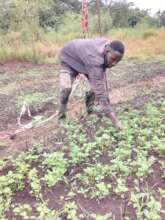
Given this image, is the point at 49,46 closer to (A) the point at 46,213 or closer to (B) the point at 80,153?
(B) the point at 80,153

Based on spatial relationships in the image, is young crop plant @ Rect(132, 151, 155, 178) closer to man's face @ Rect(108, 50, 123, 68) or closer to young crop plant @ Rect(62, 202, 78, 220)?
young crop plant @ Rect(62, 202, 78, 220)

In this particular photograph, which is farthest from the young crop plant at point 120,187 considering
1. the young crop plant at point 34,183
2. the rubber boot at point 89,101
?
the rubber boot at point 89,101

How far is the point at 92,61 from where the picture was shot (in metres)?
4.63

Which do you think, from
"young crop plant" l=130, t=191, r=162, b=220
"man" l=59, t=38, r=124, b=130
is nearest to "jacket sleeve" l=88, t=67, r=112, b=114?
"man" l=59, t=38, r=124, b=130

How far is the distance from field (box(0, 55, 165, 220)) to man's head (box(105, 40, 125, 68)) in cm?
84

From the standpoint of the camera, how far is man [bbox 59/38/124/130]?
4.50m

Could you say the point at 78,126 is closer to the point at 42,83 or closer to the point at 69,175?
the point at 69,175

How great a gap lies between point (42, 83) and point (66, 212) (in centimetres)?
579

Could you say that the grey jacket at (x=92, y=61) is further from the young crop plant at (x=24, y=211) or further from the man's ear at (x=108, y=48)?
the young crop plant at (x=24, y=211)

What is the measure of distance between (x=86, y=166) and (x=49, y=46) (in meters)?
8.64

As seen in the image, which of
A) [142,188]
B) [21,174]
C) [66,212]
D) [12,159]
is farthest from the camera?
[12,159]

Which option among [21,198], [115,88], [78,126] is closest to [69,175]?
[21,198]

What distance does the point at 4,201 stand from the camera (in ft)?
12.1

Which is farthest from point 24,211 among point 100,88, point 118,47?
point 118,47
